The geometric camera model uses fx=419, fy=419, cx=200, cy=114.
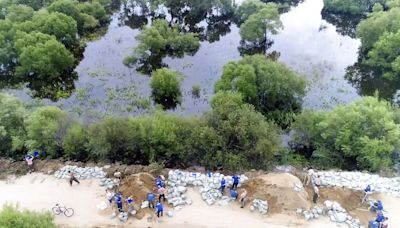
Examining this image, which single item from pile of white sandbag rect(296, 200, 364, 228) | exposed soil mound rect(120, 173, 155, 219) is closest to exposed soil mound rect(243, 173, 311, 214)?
pile of white sandbag rect(296, 200, 364, 228)

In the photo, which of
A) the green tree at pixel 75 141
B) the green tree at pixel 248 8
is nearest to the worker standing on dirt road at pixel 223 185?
the green tree at pixel 75 141

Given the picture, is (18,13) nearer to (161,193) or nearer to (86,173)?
(86,173)

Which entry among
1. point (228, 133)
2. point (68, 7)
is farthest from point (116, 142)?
point (68, 7)

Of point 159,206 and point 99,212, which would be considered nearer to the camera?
point 159,206

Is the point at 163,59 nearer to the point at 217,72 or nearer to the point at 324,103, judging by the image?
the point at 217,72

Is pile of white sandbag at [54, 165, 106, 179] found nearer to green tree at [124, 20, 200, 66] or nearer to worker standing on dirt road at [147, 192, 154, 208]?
worker standing on dirt road at [147, 192, 154, 208]

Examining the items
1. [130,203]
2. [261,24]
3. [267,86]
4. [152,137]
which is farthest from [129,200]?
[261,24]
